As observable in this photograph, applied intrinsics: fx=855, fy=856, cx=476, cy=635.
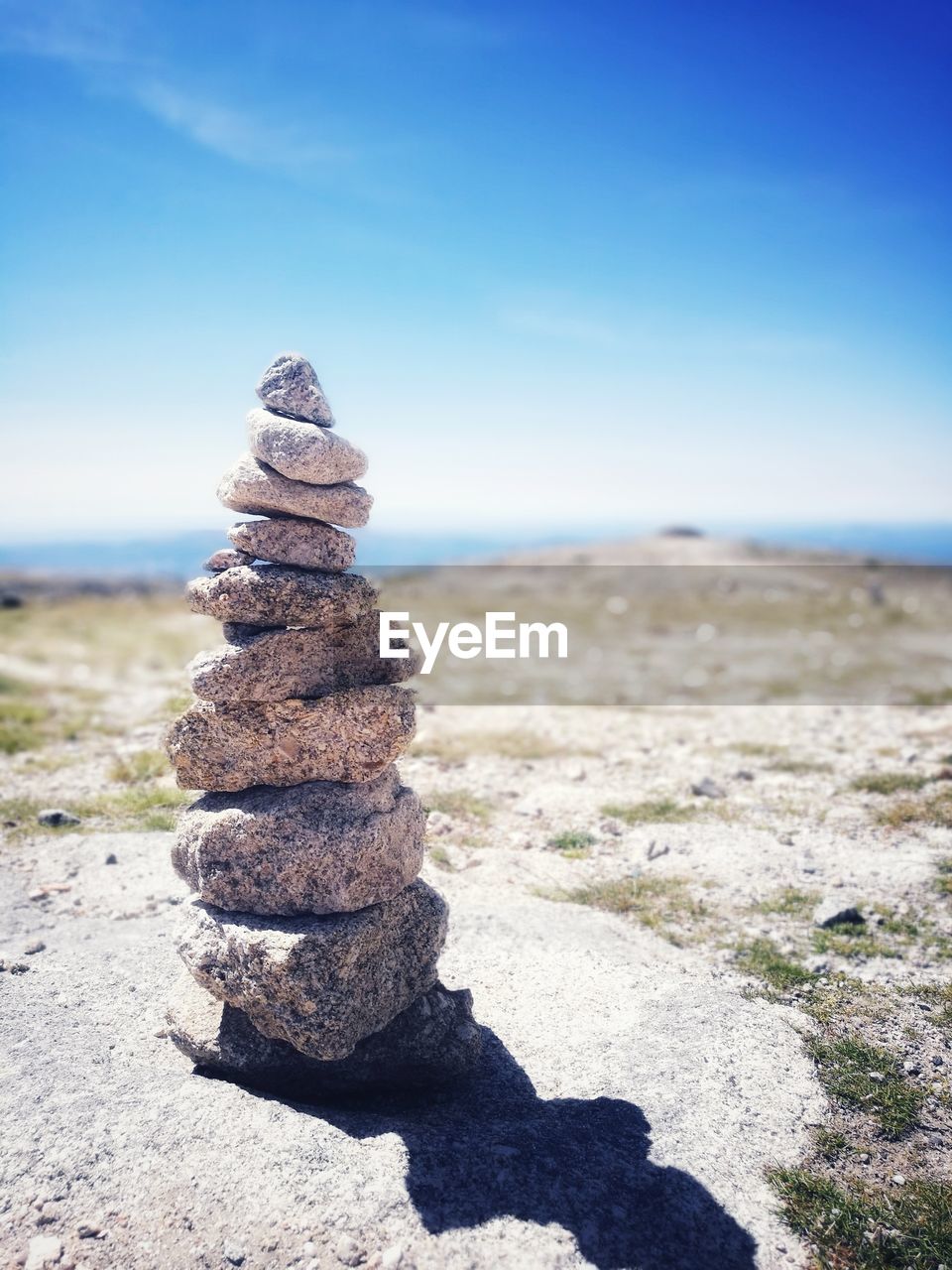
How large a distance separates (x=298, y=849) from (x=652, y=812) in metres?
9.22

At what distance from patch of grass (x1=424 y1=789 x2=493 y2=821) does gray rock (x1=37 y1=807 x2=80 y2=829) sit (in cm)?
629

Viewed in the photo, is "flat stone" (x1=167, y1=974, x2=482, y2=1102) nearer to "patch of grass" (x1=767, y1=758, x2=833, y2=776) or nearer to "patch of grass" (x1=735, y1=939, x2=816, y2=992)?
"patch of grass" (x1=735, y1=939, x2=816, y2=992)

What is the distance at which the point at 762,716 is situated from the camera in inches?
948

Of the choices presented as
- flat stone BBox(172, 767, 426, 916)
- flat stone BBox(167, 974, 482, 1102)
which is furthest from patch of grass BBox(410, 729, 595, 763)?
flat stone BBox(172, 767, 426, 916)

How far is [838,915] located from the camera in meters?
11.8

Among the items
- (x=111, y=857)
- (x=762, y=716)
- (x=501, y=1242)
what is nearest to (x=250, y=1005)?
(x=501, y=1242)

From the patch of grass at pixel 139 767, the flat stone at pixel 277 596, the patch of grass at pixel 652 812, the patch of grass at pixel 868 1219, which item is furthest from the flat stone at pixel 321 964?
the patch of grass at pixel 139 767

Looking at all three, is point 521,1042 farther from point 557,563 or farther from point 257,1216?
point 557,563

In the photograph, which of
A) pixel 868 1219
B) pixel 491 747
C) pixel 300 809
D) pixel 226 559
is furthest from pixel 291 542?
pixel 491 747

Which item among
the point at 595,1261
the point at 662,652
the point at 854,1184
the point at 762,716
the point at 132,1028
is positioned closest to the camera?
the point at 595,1261

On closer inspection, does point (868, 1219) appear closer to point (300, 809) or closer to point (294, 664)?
point (300, 809)

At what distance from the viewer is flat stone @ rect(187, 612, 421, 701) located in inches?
322

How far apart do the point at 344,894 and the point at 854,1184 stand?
5120 millimetres

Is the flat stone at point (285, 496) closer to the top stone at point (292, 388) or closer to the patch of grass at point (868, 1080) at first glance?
the top stone at point (292, 388)
